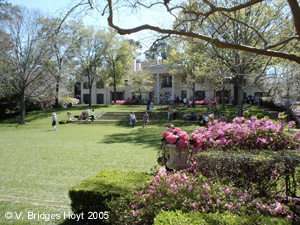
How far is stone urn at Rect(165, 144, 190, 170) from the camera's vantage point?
4669 mm

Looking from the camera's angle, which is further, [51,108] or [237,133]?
[51,108]

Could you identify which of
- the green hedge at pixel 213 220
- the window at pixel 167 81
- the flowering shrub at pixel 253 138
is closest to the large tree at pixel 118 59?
the window at pixel 167 81

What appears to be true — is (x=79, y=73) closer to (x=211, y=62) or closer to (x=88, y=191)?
(x=211, y=62)

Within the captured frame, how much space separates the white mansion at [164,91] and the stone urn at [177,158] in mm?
35981

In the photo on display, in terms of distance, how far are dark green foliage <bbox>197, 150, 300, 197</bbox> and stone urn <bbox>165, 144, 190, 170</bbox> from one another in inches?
25.3

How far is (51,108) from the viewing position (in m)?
39.1

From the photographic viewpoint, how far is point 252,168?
3.78 meters

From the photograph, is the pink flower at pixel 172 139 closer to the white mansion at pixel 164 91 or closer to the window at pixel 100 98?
the white mansion at pixel 164 91

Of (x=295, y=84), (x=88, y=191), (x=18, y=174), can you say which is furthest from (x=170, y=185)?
(x=295, y=84)

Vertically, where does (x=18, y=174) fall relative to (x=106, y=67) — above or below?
below

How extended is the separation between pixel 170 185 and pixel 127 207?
650 millimetres

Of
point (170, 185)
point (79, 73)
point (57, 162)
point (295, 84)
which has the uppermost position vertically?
point (79, 73)

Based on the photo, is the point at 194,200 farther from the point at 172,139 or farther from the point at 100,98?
the point at 100,98

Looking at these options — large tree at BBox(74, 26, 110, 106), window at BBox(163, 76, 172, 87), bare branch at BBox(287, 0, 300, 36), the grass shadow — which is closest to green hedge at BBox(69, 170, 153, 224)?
bare branch at BBox(287, 0, 300, 36)
